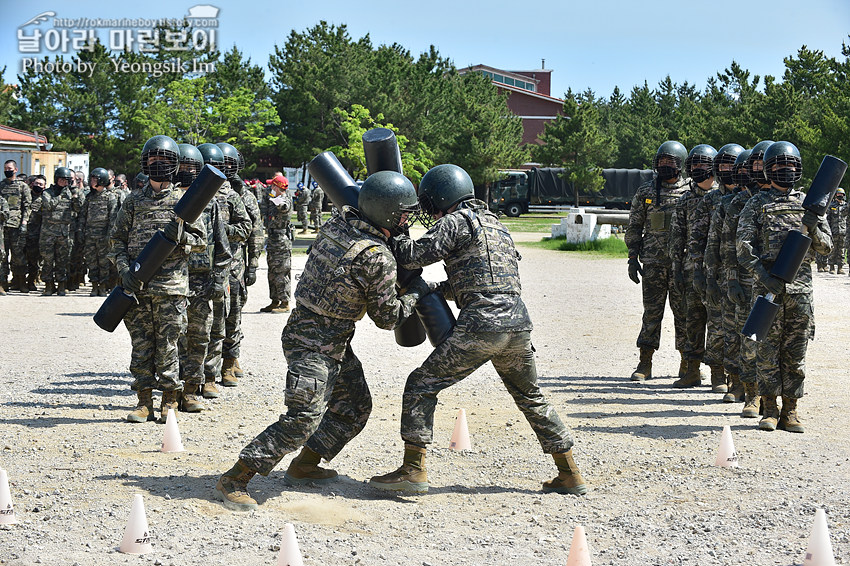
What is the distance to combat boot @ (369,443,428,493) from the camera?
6.70 m

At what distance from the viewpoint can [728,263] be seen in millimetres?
9812

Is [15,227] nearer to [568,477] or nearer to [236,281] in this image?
[236,281]

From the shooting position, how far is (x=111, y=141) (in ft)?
153

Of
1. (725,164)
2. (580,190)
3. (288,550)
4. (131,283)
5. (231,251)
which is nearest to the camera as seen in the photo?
(288,550)

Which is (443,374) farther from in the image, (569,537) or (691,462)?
(691,462)

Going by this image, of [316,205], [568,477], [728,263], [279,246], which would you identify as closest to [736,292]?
[728,263]

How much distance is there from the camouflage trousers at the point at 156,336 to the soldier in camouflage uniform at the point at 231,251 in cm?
103

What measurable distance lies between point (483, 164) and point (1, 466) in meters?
50.4

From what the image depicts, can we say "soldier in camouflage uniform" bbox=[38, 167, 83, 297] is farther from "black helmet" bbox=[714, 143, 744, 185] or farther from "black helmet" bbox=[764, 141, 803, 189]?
"black helmet" bbox=[764, 141, 803, 189]

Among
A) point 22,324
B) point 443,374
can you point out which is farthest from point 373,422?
point 22,324

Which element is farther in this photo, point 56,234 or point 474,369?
point 56,234

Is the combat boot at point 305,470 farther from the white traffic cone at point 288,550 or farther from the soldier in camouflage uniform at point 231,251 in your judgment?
the soldier in camouflage uniform at point 231,251

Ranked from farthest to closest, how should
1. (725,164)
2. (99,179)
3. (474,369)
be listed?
(99,179) < (725,164) < (474,369)

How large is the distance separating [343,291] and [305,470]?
1.47m
